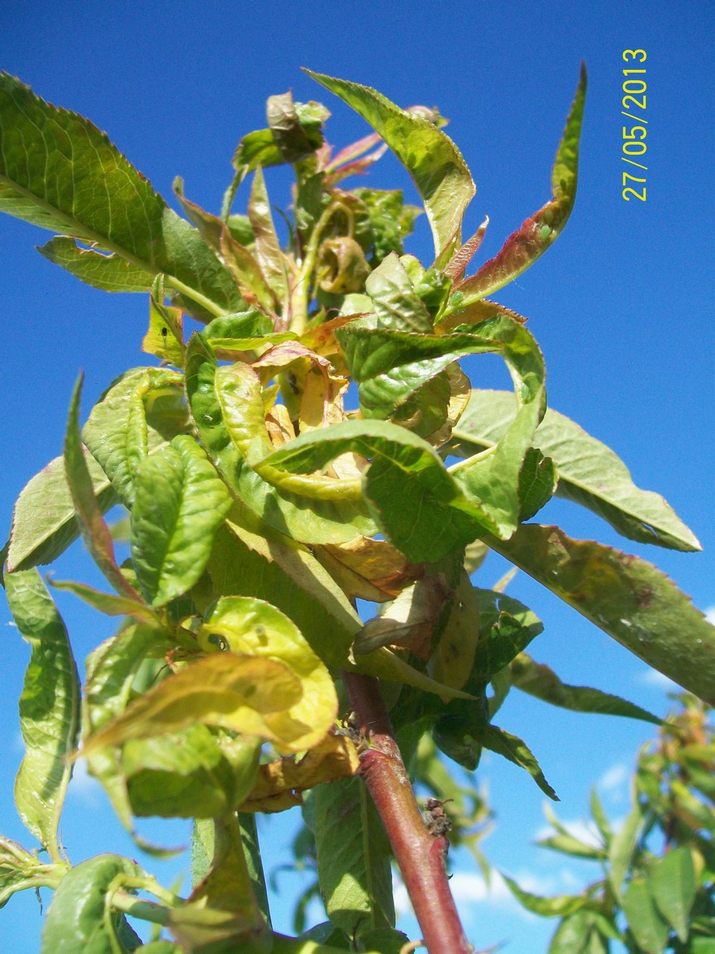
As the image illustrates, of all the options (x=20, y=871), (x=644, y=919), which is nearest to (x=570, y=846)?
(x=644, y=919)

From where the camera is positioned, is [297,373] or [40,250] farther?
[40,250]

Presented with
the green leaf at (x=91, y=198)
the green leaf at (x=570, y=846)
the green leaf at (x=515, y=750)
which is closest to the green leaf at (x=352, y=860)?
the green leaf at (x=515, y=750)

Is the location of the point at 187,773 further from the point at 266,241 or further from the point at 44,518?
the point at 266,241

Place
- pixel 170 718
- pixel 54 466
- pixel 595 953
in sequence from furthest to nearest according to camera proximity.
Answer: pixel 595 953, pixel 54 466, pixel 170 718

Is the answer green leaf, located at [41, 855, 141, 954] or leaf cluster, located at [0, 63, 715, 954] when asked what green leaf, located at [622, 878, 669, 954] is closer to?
leaf cluster, located at [0, 63, 715, 954]

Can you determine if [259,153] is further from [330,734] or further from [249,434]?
[330,734]

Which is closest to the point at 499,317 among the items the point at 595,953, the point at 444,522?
the point at 444,522

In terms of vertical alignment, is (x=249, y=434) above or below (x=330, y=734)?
above
